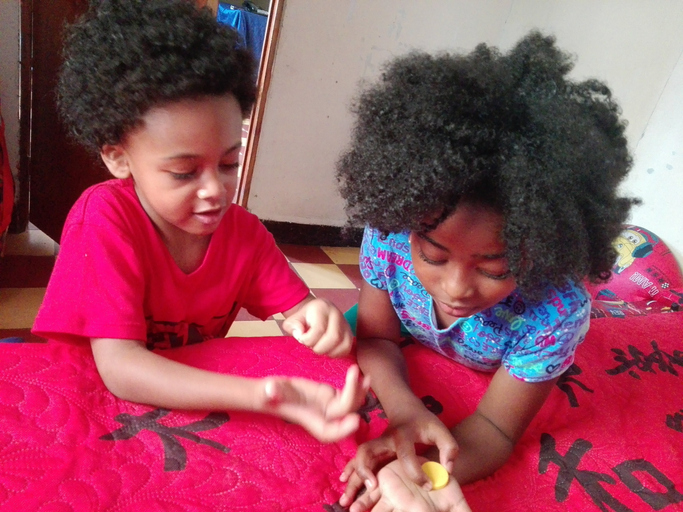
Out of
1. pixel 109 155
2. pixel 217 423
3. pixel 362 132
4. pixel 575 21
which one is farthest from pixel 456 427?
pixel 575 21

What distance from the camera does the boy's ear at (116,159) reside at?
0.67 meters

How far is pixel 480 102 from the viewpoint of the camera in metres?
0.56

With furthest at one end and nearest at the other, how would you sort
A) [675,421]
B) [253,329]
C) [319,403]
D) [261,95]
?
[261,95]
[253,329]
[675,421]
[319,403]

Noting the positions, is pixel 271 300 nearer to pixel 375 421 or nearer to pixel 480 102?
Answer: pixel 375 421

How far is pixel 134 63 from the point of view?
61 cm

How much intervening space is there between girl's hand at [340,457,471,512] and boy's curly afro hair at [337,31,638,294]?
27 centimetres

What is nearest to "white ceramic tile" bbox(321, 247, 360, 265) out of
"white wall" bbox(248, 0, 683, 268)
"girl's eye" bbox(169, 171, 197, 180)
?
"white wall" bbox(248, 0, 683, 268)

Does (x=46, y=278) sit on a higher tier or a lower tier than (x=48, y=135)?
lower

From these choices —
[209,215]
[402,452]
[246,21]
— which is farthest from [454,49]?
[246,21]

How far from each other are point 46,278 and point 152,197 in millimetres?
1107

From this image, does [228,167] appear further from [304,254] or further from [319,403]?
[304,254]

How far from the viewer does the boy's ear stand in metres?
0.67

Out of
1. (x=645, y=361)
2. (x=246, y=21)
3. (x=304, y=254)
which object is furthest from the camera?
(x=246, y=21)

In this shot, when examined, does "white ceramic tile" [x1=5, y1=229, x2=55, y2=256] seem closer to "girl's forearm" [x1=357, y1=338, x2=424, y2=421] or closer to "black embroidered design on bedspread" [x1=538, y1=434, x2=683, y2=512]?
"girl's forearm" [x1=357, y1=338, x2=424, y2=421]
